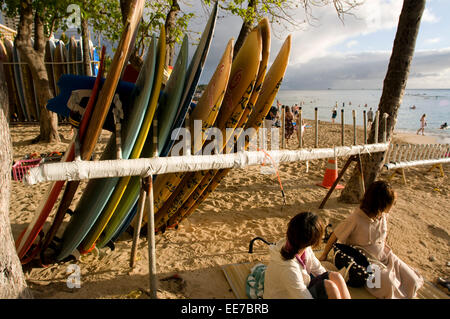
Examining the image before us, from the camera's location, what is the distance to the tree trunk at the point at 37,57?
5918mm

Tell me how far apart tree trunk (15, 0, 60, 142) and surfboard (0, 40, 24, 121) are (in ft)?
14.1

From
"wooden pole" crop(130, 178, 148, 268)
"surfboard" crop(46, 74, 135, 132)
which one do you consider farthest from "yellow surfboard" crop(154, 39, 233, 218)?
"surfboard" crop(46, 74, 135, 132)

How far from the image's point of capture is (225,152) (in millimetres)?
2502

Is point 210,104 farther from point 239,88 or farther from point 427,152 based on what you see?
point 427,152

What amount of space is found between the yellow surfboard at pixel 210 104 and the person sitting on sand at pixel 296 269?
42.7 inches

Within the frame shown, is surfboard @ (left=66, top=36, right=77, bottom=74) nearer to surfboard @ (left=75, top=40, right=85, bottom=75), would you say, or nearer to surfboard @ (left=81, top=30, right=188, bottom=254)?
surfboard @ (left=75, top=40, right=85, bottom=75)

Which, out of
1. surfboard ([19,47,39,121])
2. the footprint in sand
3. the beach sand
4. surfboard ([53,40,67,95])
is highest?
surfboard ([53,40,67,95])

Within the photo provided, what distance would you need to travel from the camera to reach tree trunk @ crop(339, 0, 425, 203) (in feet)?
12.1

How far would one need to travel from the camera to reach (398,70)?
3.89 metres

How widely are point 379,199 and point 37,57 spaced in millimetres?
8048

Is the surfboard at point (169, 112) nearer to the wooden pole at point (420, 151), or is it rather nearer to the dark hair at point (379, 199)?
the dark hair at point (379, 199)

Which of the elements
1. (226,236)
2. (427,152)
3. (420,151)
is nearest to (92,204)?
(226,236)

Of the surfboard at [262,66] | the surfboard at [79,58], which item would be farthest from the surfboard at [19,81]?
the surfboard at [262,66]
